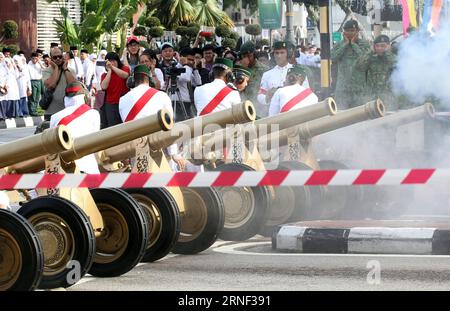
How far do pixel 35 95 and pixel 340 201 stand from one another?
66.0 feet

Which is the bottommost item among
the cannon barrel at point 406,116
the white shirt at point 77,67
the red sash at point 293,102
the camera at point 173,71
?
the white shirt at point 77,67

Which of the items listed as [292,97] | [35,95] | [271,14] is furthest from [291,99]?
[35,95]

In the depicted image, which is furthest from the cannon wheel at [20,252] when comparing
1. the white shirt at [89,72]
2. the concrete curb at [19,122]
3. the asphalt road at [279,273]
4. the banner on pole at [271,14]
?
the white shirt at [89,72]

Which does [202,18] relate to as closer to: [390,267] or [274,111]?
[274,111]

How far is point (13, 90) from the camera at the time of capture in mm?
31031

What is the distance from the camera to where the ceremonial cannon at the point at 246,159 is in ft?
41.5

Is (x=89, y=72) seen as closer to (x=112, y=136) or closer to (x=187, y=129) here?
(x=187, y=129)

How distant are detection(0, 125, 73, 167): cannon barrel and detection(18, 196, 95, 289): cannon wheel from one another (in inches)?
13.5

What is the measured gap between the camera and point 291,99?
566 inches

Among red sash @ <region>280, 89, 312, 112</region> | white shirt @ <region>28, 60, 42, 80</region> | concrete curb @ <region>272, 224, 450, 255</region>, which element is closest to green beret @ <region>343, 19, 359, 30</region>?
red sash @ <region>280, 89, 312, 112</region>

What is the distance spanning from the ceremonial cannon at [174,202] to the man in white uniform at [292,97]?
2228 millimetres

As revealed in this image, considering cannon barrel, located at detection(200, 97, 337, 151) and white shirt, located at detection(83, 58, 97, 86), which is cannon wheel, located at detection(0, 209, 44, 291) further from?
white shirt, located at detection(83, 58, 97, 86)

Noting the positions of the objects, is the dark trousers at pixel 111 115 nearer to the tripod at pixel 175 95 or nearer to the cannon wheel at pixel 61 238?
the tripod at pixel 175 95
